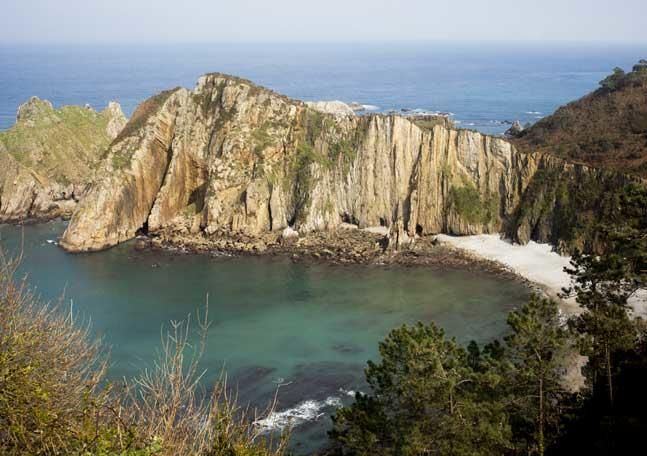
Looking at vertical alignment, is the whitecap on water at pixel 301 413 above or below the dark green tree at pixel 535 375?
below

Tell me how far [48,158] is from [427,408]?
64.9 meters

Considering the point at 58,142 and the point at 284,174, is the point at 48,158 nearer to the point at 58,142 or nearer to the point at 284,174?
the point at 58,142

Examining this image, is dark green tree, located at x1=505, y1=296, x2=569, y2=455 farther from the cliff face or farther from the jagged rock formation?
the jagged rock formation

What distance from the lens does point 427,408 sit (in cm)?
2019

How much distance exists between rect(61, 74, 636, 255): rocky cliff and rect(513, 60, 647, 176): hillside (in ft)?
15.6

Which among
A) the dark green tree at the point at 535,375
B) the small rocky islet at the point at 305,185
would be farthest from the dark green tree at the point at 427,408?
the small rocky islet at the point at 305,185

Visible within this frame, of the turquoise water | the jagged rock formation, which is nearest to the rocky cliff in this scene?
the turquoise water

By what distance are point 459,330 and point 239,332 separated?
14.1 metres

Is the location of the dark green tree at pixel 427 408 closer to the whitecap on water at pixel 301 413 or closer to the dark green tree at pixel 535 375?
the dark green tree at pixel 535 375

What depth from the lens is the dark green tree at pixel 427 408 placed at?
61.1ft

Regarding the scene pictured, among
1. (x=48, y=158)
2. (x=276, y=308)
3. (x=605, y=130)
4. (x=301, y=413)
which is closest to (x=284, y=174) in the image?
(x=276, y=308)

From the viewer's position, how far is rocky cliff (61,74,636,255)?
5678 centimetres

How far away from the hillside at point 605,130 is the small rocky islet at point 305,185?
0.76 m

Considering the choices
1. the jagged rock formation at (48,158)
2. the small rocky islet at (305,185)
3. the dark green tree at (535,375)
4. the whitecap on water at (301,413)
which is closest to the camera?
the dark green tree at (535,375)
